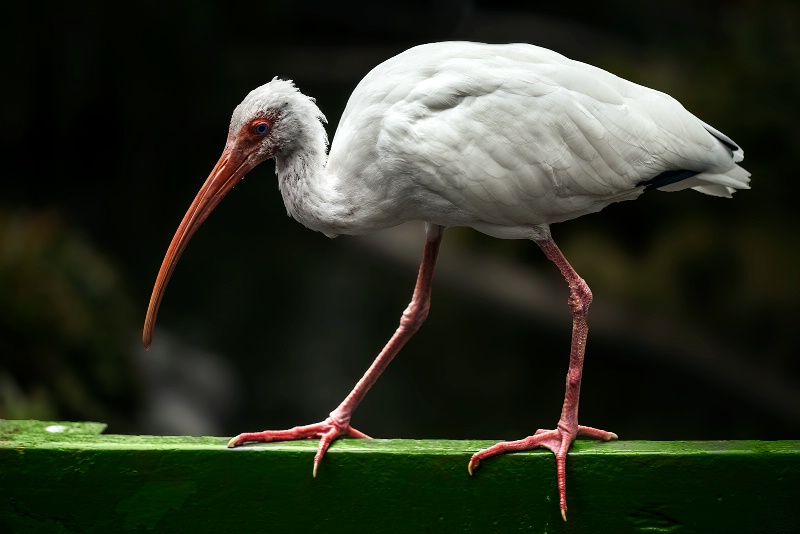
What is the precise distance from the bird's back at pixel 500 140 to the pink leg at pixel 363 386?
40 cm

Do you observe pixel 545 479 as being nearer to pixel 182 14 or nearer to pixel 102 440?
pixel 102 440

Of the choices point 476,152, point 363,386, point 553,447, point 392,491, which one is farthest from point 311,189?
point 553,447

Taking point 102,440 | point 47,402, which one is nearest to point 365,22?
point 47,402

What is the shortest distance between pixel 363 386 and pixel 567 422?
0.66m

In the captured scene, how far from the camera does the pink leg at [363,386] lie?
3027mm

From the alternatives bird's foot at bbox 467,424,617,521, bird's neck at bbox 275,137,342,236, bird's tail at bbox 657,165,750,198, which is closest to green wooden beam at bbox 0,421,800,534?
bird's foot at bbox 467,424,617,521

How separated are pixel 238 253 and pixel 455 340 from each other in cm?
190

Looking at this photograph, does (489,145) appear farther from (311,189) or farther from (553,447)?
(553,447)

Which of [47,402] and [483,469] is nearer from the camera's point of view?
[483,469]

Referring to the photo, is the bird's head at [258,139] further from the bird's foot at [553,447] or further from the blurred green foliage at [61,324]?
the blurred green foliage at [61,324]

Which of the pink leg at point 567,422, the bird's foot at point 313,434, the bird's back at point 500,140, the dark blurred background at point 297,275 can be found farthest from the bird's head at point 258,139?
the dark blurred background at point 297,275

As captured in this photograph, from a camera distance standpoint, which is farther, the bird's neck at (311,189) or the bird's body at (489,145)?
the bird's neck at (311,189)

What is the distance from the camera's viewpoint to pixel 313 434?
3.13 m

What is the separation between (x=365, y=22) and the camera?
26.2ft
